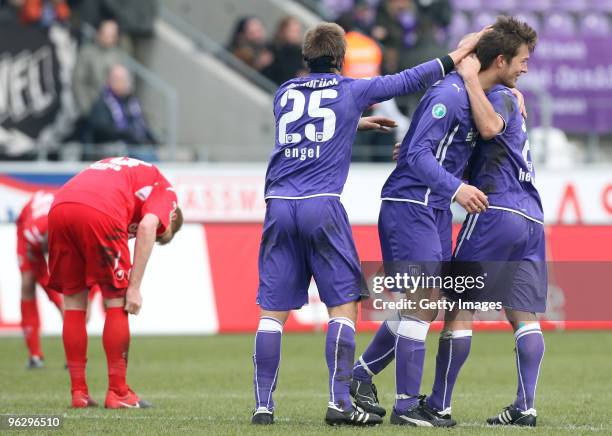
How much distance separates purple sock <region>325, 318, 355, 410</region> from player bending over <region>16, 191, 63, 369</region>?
199 inches

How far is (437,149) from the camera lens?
25.7 feet

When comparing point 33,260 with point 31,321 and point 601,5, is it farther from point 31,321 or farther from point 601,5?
point 601,5

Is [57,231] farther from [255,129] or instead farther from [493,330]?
[255,129]

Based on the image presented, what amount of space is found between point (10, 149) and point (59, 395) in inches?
359

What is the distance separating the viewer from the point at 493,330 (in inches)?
667

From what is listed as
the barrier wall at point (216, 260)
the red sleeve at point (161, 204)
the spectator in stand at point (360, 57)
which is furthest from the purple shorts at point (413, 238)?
the spectator in stand at point (360, 57)

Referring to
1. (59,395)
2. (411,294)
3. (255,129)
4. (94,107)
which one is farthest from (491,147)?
(255,129)

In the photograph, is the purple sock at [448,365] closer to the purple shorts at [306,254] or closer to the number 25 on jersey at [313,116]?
the purple shorts at [306,254]

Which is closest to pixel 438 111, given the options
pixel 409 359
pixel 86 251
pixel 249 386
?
pixel 409 359

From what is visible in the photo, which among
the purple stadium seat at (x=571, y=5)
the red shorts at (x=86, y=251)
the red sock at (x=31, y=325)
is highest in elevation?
the purple stadium seat at (x=571, y=5)

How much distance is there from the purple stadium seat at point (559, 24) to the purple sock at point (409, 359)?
50.5 feet

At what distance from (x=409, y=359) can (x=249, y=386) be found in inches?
135

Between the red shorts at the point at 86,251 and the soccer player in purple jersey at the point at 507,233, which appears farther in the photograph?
the red shorts at the point at 86,251

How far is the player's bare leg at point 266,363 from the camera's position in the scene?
7.79 metres
